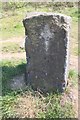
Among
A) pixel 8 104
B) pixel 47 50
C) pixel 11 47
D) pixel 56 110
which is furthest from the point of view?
pixel 11 47

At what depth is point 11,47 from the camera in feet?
29.1

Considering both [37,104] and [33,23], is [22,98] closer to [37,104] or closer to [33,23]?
[37,104]

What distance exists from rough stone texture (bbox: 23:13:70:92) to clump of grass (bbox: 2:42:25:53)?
6.78ft

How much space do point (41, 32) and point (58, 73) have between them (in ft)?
2.47

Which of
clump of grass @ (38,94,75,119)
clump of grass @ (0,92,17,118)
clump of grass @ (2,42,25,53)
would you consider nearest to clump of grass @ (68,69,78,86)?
clump of grass @ (38,94,75,119)

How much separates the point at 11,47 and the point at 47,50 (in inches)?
103

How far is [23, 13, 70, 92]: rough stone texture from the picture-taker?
6.23m

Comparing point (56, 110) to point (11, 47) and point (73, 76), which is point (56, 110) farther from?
point (11, 47)

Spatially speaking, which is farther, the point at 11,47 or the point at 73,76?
the point at 11,47

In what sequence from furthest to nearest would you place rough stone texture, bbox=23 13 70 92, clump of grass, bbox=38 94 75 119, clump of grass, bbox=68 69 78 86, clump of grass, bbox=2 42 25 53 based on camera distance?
clump of grass, bbox=2 42 25 53 < clump of grass, bbox=68 69 78 86 < rough stone texture, bbox=23 13 70 92 < clump of grass, bbox=38 94 75 119

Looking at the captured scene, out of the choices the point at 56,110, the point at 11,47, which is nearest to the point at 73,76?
the point at 56,110

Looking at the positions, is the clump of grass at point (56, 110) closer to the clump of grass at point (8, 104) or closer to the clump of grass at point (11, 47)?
the clump of grass at point (8, 104)

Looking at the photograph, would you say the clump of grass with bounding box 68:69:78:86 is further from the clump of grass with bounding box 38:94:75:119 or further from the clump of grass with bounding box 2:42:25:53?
the clump of grass with bounding box 2:42:25:53

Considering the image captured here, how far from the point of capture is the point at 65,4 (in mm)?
12477
